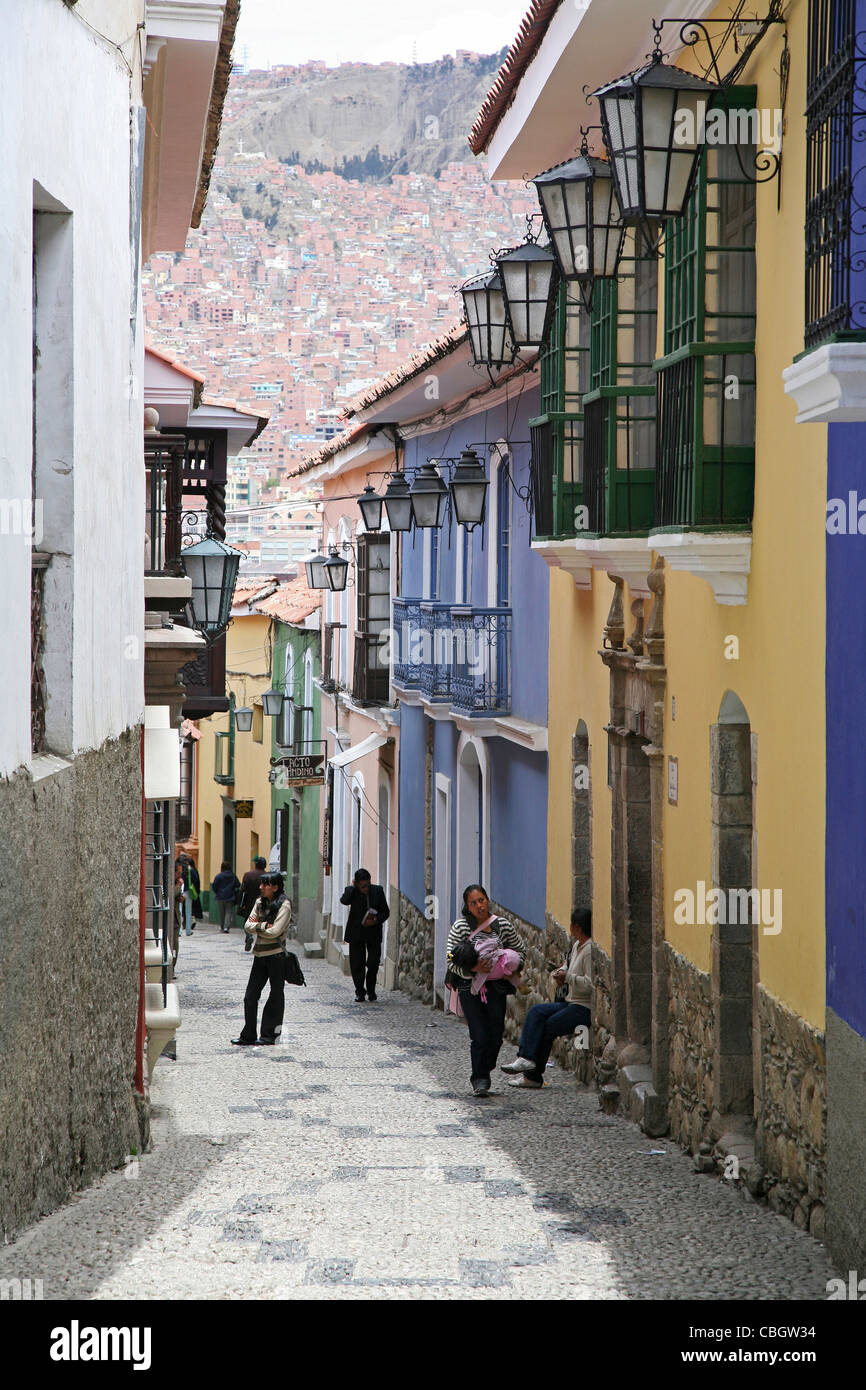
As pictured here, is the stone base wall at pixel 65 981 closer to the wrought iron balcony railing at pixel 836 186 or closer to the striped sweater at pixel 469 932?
the striped sweater at pixel 469 932

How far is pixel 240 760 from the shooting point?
128 ft

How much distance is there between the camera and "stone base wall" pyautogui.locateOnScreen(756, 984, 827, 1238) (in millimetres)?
6656

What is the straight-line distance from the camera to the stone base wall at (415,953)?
64.1ft

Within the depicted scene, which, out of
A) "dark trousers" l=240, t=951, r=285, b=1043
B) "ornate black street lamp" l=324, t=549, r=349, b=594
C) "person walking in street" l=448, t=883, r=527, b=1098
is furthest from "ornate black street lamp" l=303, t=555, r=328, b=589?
"person walking in street" l=448, t=883, r=527, b=1098

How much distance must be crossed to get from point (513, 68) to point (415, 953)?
11930 millimetres

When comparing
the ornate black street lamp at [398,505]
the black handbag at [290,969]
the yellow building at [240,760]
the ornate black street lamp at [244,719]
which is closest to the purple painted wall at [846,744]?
the black handbag at [290,969]

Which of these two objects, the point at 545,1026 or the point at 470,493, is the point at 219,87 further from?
the point at 545,1026

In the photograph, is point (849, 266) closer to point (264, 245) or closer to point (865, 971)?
point (865, 971)

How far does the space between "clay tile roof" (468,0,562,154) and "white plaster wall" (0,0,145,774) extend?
278 centimetres

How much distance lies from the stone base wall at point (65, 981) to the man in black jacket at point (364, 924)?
33.5 feet

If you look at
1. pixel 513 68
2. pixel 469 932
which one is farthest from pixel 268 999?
pixel 513 68

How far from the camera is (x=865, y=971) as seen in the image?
6016mm

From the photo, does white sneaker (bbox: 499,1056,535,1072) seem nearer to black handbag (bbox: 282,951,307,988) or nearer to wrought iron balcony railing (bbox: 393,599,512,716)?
black handbag (bbox: 282,951,307,988)

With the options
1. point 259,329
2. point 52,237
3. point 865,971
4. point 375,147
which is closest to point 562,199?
point 52,237
